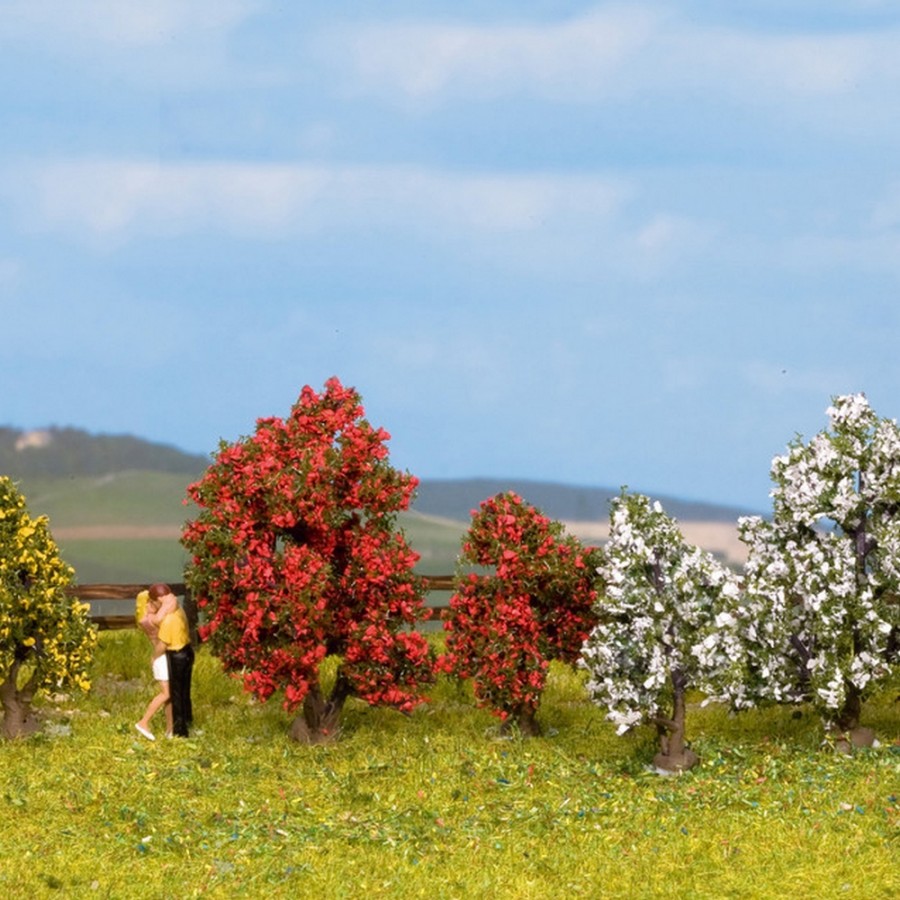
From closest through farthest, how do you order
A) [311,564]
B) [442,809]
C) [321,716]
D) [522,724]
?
[442,809] < [311,564] < [522,724] < [321,716]

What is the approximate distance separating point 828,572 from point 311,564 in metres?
6.37

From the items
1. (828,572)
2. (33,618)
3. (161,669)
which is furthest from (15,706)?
(828,572)

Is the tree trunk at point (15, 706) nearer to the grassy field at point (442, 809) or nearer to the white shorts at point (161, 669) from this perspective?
the grassy field at point (442, 809)

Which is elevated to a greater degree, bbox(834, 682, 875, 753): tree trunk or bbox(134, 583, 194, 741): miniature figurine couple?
bbox(134, 583, 194, 741): miniature figurine couple

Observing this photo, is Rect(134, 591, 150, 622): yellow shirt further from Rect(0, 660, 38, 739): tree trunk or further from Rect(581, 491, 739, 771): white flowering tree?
Rect(581, 491, 739, 771): white flowering tree

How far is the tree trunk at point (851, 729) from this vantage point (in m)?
19.5

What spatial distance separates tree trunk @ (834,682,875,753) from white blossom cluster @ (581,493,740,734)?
1.92m

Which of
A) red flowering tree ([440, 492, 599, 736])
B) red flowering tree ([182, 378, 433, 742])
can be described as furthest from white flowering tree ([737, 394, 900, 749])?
red flowering tree ([182, 378, 433, 742])

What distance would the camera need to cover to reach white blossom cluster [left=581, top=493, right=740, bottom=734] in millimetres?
18391

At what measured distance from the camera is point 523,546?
65.1 feet

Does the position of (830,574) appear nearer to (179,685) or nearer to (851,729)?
(851,729)

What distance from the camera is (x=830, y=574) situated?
19.1m

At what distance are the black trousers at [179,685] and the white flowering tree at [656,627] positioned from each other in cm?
566

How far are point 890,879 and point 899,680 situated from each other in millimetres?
5107
